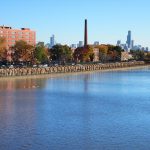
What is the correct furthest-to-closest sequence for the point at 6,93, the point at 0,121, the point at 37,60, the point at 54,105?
the point at 37,60, the point at 6,93, the point at 54,105, the point at 0,121

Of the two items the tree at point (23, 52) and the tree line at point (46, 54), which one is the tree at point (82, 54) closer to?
the tree line at point (46, 54)

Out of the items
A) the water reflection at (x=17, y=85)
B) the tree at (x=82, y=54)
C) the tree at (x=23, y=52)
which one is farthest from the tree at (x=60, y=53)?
the water reflection at (x=17, y=85)

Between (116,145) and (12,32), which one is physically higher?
(12,32)

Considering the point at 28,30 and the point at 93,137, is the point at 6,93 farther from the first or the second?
the point at 28,30

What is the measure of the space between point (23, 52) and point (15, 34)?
35237 mm

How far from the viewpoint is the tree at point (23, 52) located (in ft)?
303

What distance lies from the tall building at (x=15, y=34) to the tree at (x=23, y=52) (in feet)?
71.4

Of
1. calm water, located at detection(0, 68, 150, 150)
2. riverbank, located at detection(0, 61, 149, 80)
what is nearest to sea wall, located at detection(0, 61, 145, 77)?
riverbank, located at detection(0, 61, 149, 80)

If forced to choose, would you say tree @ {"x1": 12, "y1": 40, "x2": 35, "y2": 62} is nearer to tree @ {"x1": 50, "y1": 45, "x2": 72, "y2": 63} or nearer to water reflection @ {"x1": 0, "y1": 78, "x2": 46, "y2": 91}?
tree @ {"x1": 50, "y1": 45, "x2": 72, "y2": 63}

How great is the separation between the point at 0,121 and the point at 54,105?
8867mm

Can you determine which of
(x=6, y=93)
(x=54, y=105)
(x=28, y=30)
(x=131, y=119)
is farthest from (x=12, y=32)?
(x=131, y=119)

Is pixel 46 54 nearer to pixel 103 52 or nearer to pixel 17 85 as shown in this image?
pixel 103 52

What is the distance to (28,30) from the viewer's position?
13438cm

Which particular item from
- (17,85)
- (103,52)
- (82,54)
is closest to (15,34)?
(82,54)
